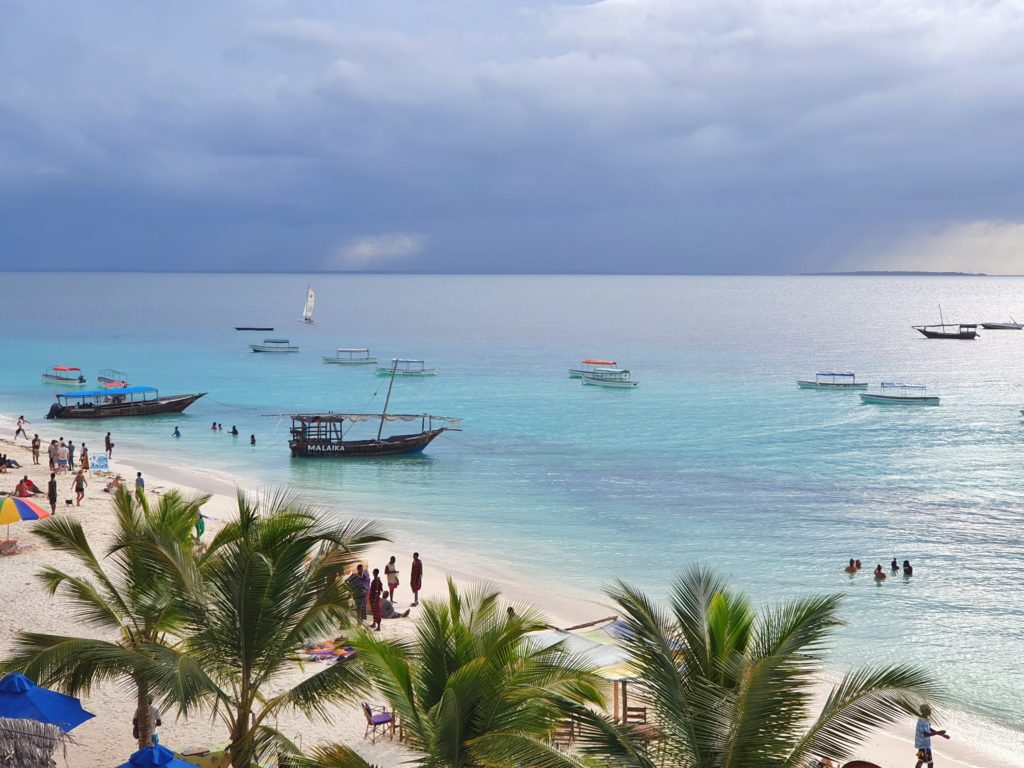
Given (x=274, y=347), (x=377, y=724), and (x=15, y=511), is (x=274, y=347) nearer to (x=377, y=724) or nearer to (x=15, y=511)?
(x=15, y=511)

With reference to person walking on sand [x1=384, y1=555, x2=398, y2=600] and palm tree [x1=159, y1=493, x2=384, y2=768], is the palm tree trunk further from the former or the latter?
person walking on sand [x1=384, y1=555, x2=398, y2=600]

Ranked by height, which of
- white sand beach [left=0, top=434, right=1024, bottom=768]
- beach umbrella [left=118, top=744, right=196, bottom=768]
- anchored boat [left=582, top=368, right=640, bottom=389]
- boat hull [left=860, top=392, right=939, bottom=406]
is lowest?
white sand beach [left=0, top=434, right=1024, bottom=768]

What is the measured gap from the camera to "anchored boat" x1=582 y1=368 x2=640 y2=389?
7900 centimetres

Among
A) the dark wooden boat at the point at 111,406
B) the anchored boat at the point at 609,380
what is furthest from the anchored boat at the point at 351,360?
the dark wooden boat at the point at 111,406

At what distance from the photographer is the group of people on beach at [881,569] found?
28.4 metres

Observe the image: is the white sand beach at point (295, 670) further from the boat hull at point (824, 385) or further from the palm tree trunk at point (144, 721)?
the boat hull at point (824, 385)

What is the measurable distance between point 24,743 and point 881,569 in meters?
25.5

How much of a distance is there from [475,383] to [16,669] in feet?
232

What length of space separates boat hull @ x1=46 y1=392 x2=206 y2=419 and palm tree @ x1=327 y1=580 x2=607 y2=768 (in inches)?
2142

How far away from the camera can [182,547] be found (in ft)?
38.0

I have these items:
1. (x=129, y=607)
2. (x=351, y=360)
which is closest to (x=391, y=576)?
(x=129, y=607)

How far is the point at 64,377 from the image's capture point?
75688 millimetres

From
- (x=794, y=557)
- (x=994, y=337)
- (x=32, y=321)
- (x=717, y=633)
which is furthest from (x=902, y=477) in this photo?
(x=32, y=321)

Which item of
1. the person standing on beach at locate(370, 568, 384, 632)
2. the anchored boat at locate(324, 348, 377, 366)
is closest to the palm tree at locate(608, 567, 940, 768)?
the person standing on beach at locate(370, 568, 384, 632)
